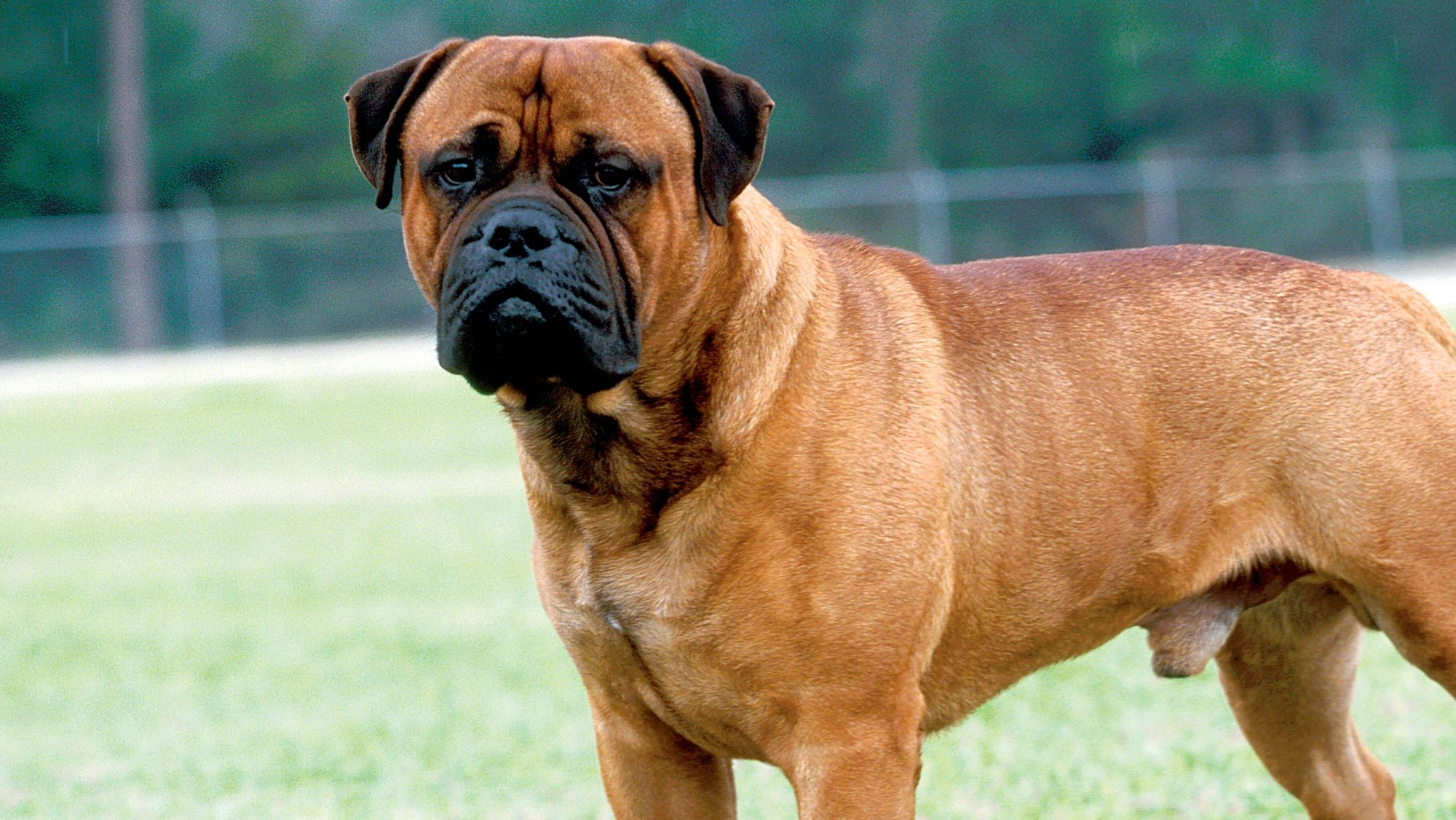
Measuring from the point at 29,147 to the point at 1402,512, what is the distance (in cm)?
3358

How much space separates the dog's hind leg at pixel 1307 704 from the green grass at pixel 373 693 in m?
0.51

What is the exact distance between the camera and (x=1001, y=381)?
3.84 m

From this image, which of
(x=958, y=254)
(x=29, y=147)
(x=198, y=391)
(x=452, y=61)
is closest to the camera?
(x=452, y=61)

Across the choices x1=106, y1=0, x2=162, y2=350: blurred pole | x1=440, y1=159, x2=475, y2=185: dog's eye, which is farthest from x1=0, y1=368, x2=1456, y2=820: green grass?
x1=106, y1=0, x2=162, y2=350: blurred pole

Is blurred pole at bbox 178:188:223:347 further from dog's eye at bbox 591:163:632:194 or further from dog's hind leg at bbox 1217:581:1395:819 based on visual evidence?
dog's eye at bbox 591:163:632:194

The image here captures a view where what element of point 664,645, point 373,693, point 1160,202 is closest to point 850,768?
point 664,645

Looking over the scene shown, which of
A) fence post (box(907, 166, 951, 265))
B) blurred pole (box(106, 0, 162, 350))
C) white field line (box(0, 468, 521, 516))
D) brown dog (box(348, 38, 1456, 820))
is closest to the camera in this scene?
brown dog (box(348, 38, 1456, 820))

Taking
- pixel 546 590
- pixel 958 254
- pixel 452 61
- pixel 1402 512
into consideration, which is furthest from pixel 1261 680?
pixel 958 254

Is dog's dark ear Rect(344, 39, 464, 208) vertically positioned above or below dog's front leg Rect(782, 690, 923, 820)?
above

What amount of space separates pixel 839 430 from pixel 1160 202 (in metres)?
25.5

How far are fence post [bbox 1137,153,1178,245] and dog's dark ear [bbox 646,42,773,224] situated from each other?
25.1 metres

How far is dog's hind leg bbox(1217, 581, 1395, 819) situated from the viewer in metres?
4.45

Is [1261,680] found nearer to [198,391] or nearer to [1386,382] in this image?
[1386,382]

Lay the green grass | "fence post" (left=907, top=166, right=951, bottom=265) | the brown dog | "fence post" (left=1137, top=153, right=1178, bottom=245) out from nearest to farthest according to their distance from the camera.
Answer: the brown dog → the green grass → "fence post" (left=907, top=166, right=951, bottom=265) → "fence post" (left=1137, top=153, right=1178, bottom=245)
